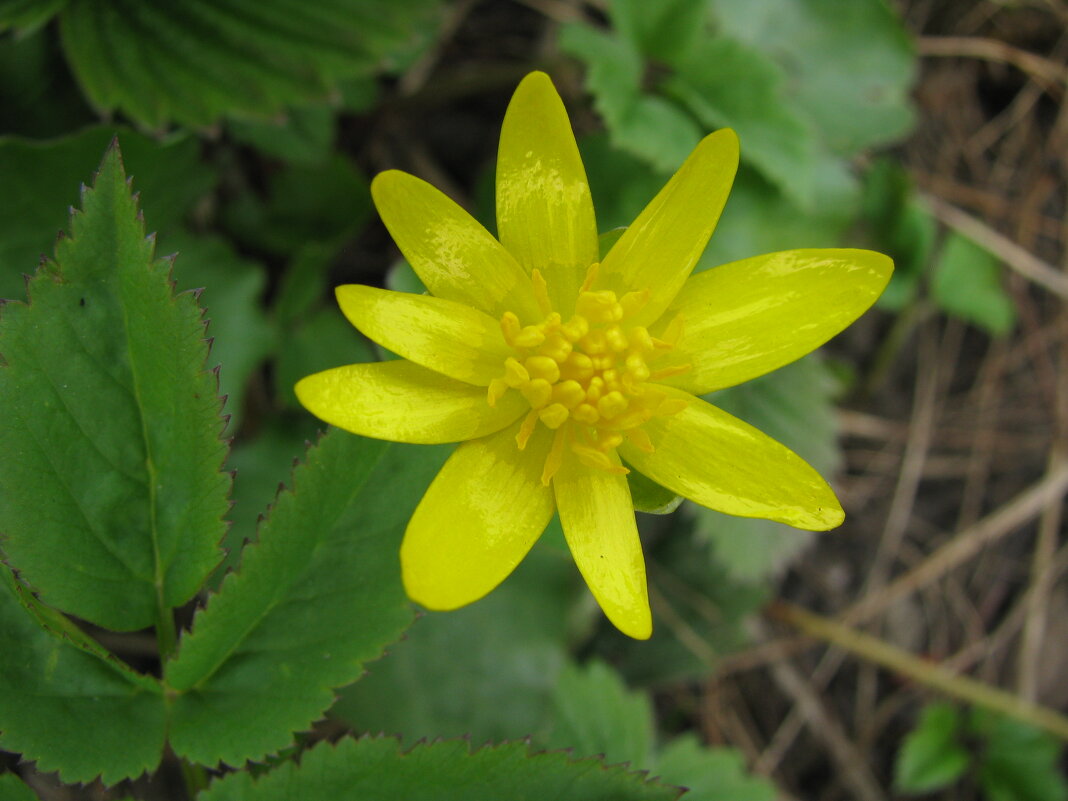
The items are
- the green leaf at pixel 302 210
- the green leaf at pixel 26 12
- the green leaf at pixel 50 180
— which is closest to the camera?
the green leaf at pixel 26 12

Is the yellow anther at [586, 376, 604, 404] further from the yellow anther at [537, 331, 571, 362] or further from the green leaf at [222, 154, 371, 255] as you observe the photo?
the green leaf at [222, 154, 371, 255]

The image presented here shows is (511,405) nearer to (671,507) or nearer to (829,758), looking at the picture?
(671,507)

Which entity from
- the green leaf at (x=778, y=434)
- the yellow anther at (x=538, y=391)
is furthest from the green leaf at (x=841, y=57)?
the yellow anther at (x=538, y=391)

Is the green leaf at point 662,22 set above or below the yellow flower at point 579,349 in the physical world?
above

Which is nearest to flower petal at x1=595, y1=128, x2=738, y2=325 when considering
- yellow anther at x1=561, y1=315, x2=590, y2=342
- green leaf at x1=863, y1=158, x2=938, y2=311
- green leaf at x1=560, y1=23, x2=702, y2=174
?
yellow anther at x1=561, y1=315, x2=590, y2=342

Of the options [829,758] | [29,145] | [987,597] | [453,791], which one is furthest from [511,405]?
[987,597]

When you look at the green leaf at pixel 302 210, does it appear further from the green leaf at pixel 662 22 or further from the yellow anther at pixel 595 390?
the yellow anther at pixel 595 390

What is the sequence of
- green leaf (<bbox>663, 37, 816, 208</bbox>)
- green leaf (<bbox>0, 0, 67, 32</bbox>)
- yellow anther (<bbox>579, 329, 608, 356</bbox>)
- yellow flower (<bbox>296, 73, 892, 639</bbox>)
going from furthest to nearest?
green leaf (<bbox>663, 37, 816, 208</bbox>), green leaf (<bbox>0, 0, 67, 32</bbox>), yellow anther (<bbox>579, 329, 608, 356</bbox>), yellow flower (<bbox>296, 73, 892, 639</bbox>)

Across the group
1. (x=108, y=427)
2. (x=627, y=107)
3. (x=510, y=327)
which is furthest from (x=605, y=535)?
(x=627, y=107)
